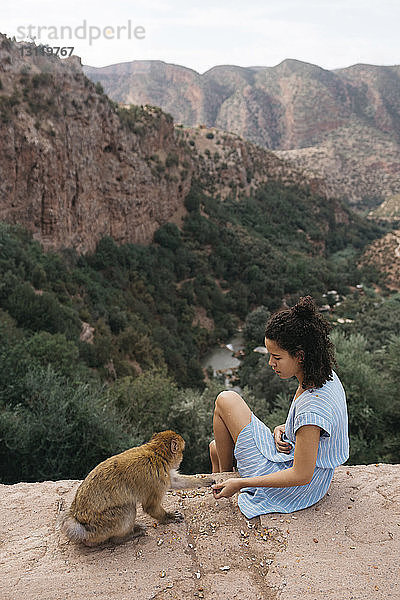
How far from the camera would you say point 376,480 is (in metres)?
3.42

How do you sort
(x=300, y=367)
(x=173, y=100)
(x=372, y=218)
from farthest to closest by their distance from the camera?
(x=173, y=100), (x=372, y=218), (x=300, y=367)

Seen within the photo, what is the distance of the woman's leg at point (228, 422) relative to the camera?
3158 mm

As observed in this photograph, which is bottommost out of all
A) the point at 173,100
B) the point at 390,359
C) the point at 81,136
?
the point at 390,359

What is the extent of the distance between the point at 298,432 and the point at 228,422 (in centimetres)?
71

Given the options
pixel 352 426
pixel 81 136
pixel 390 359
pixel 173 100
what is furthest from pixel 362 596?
pixel 173 100

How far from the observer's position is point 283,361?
2801 mm

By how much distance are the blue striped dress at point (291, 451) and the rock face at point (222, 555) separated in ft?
0.33

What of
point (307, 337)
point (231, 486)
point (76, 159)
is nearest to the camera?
point (307, 337)

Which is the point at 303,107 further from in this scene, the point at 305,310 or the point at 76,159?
the point at 305,310

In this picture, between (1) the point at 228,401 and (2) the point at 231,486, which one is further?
(1) the point at 228,401

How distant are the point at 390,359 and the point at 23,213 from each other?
1692cm

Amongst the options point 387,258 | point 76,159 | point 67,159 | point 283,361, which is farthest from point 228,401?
point 387,258

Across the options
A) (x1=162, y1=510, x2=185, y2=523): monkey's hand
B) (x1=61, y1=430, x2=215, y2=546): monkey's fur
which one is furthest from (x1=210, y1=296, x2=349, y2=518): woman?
(x1=61, y1=430, x2=215, y2=546): monkey's fur

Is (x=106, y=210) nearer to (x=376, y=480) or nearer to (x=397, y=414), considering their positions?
(x=397, y=414)
